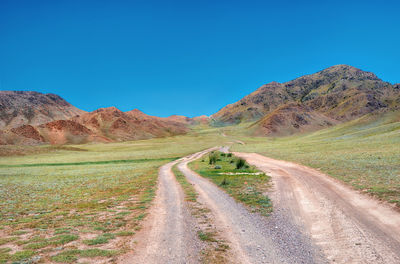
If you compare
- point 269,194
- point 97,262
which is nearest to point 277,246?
point 97,262

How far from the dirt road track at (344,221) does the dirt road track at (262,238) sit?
730 mm

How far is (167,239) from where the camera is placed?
10.5 meters

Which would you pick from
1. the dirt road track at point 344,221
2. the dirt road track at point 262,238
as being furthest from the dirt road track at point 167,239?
the dirt road track at point 344,221

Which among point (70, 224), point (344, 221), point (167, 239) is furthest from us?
point (70, 224)

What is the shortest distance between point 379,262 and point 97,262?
998 centimetres

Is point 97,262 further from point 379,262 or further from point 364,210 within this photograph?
point 364,210

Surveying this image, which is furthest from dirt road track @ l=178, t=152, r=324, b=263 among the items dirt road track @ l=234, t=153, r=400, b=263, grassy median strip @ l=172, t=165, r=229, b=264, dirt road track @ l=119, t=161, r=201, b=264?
dirt road track @ l=119, t=161, r=201, b=264

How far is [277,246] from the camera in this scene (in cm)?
964

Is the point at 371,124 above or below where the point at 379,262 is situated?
above

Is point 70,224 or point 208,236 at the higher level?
point 70,224

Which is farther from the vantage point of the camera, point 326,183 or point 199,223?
point 326,183

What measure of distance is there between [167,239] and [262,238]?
167 inches

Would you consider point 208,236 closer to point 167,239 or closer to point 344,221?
point 167,239

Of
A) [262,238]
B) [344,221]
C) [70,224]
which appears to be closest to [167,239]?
[262,238]
